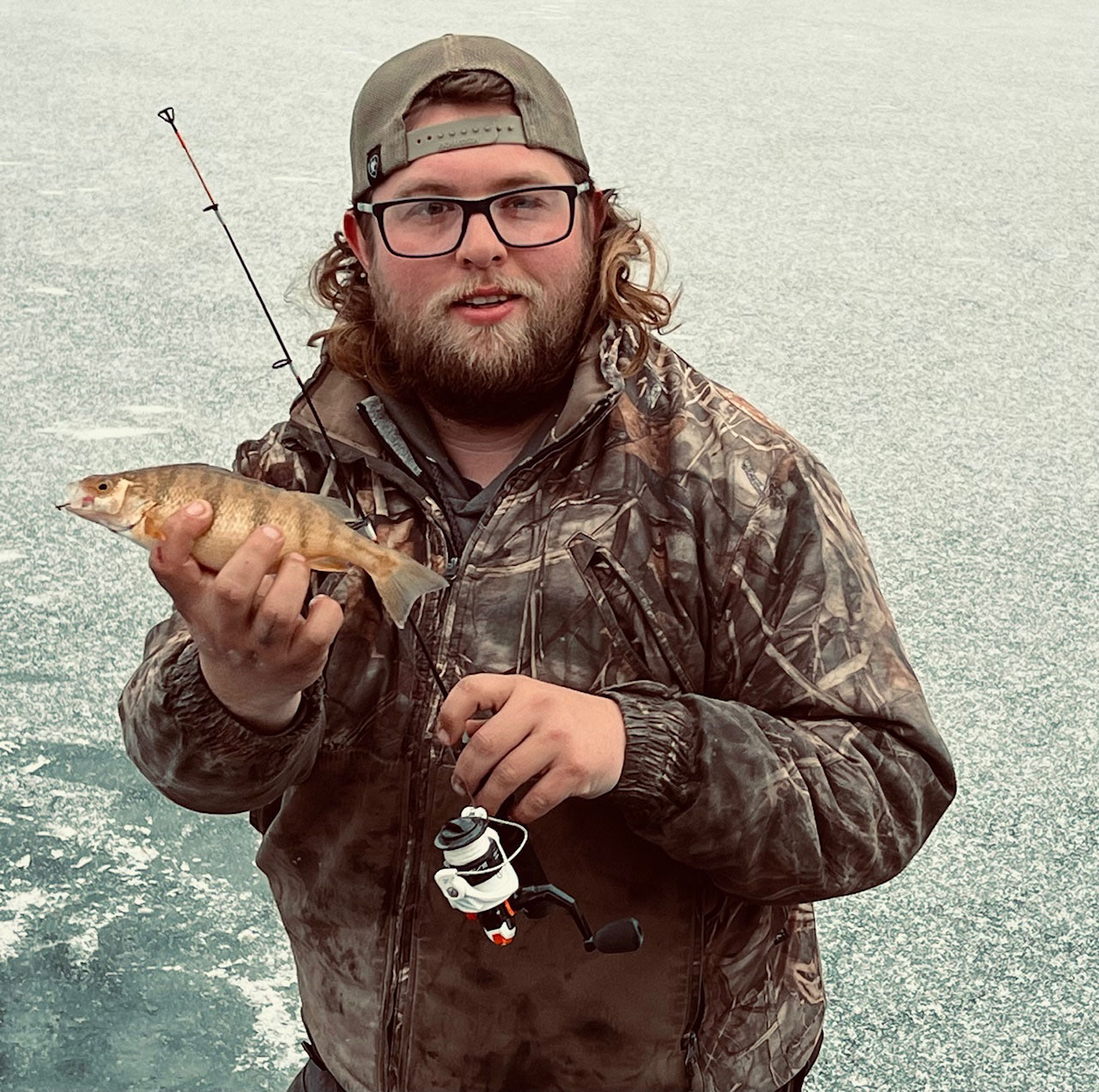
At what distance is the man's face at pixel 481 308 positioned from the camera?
4.67ft

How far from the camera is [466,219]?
1435mm

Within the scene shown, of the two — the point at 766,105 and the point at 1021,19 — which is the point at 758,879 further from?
the point at 1021,19

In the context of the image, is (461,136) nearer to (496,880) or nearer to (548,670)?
(548,670)

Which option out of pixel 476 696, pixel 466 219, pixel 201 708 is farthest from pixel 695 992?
pixel 466 219

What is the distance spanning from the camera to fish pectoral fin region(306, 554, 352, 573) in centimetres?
122

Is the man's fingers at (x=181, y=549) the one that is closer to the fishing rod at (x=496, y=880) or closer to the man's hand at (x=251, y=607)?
the man's hand at (x=251, y=607)

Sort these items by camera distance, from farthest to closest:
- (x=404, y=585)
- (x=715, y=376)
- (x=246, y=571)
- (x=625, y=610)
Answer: (x=715, y=376), (x=625, y=610), (x=404, y=585), (x=246, y=571)

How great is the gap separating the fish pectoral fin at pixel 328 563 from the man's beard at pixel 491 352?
251 millimetres

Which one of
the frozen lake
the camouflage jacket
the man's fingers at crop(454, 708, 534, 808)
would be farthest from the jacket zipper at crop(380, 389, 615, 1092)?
the frozen lake

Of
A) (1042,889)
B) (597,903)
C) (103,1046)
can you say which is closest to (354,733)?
(597,903)

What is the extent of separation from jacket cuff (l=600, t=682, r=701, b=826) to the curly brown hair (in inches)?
14.4

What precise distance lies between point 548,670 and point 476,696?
0.21 metres

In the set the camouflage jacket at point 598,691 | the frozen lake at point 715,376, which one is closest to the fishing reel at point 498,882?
the camouflage jacket at point 598,691

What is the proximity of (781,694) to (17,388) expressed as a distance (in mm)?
2995
